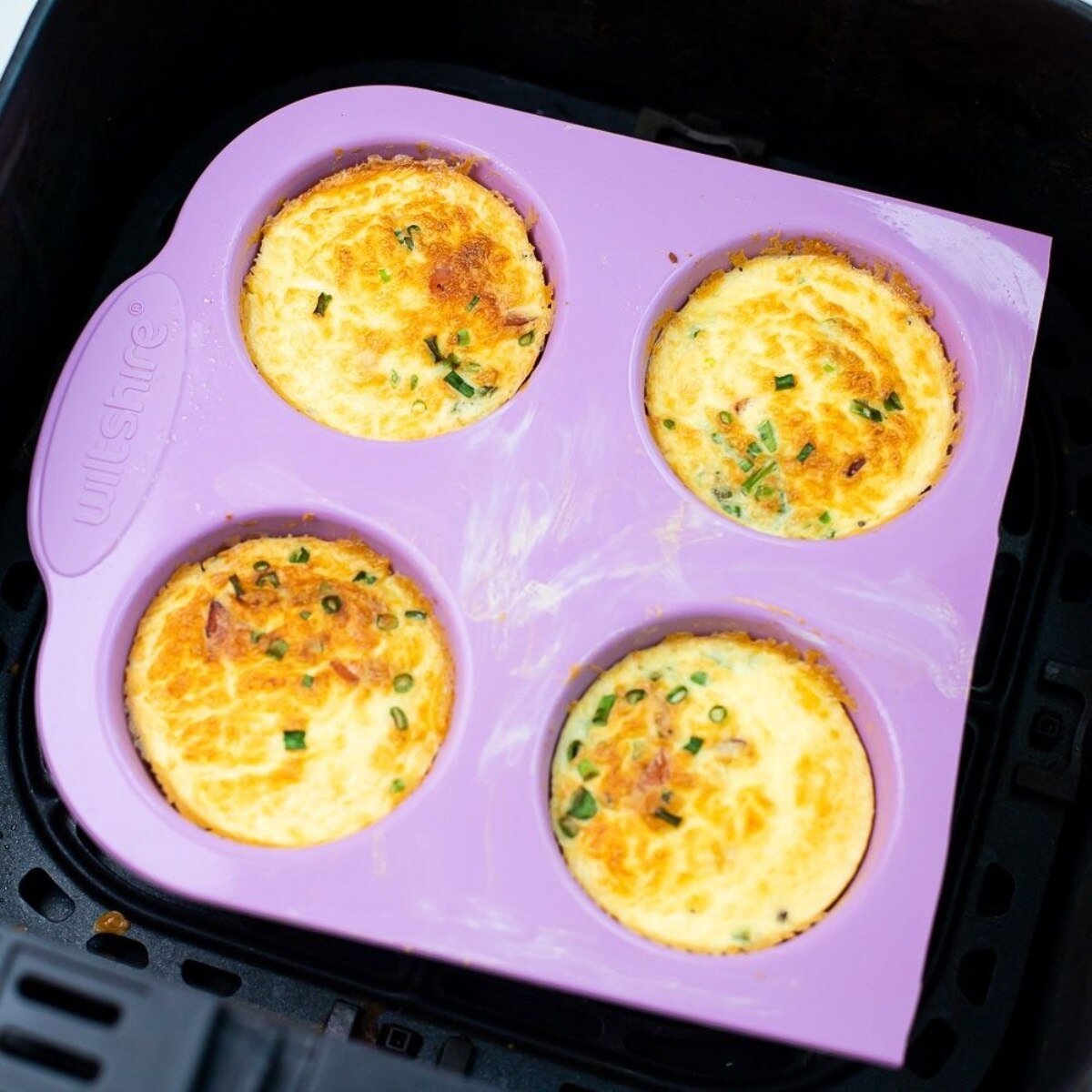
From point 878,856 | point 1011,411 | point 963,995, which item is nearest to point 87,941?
point 878,856

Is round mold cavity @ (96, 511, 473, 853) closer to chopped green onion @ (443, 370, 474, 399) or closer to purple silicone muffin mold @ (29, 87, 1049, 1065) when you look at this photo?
purple silicone muffin mold @ (29, 87, 1049, 1065)

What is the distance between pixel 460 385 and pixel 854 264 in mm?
716

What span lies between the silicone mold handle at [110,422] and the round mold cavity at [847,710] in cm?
75

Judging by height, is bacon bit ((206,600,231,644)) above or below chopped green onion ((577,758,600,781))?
above

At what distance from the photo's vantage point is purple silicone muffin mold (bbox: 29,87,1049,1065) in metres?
1.82

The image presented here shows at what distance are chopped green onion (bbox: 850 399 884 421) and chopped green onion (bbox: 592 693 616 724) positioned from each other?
618 millimetres

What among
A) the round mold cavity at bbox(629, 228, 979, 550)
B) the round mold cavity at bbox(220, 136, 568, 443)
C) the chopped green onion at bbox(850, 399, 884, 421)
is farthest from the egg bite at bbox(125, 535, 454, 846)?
the chopped green onion at bbox(850, 399, 884, 421)

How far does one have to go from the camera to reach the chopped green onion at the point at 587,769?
6.29 feet

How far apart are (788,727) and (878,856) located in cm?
23

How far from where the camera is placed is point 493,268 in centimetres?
215

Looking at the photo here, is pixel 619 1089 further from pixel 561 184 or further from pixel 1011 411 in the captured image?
pixel 561 184

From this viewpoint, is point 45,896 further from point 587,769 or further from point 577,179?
point 577,179

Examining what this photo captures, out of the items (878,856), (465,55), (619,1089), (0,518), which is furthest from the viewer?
(465,55)

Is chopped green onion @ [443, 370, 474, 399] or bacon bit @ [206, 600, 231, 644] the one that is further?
chopped green onion @ [443, 370, 474, 399]
